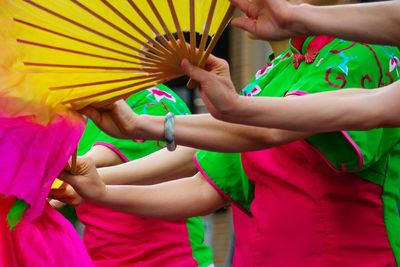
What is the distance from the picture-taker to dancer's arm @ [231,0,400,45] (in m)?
1.93

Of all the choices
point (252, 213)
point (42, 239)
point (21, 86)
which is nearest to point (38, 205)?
point (42, 239)

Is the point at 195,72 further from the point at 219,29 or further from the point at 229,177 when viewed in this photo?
the point at 229,177

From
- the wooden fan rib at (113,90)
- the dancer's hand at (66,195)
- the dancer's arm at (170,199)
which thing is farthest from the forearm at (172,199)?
the wooden fan rib at (113,90)

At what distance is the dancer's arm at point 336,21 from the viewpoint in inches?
75.9

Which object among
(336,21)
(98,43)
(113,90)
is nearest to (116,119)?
(113,90)

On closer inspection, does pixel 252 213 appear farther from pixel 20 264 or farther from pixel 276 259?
pixel 20 264

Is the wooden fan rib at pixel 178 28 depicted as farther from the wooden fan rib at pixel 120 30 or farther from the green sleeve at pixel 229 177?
the green sleeve at pixel 229 177

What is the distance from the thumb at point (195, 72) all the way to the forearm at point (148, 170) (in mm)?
1002

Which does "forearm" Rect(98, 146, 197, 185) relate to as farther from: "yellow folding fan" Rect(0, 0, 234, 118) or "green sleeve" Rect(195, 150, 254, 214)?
"yellow folding fan" Rect(0, 0, 234, 118)

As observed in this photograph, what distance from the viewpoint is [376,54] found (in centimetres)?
261

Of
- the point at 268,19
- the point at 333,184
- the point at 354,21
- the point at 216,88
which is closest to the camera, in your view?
the point at 354,21

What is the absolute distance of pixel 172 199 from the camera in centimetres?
299

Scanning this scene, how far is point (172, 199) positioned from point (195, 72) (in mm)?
839

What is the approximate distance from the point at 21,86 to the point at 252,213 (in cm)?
82
